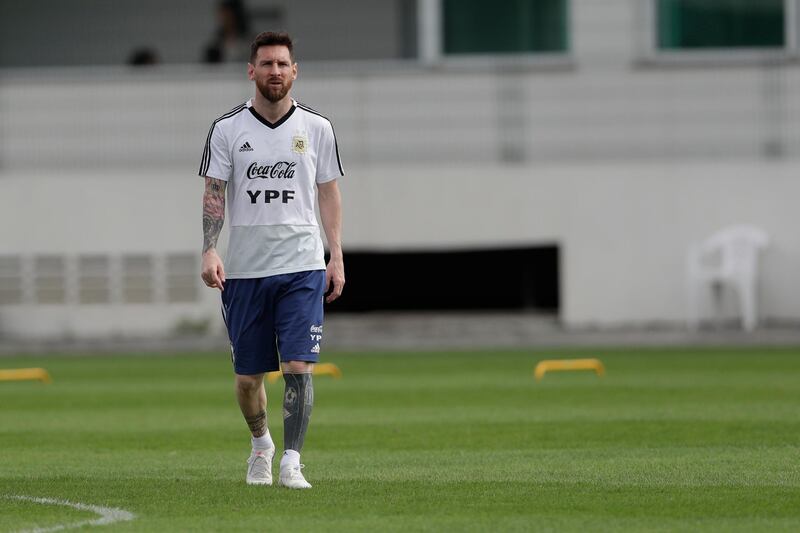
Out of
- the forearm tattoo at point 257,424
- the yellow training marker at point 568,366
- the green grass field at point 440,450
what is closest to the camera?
the green grass field at point 440,450

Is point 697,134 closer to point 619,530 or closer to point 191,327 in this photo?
point 191,327

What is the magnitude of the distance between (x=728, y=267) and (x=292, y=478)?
1812 centimetres

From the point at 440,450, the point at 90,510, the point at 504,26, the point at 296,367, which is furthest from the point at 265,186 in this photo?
the point at 504,26

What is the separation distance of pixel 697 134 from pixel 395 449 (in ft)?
53.5

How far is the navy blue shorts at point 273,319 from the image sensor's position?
8.67 m

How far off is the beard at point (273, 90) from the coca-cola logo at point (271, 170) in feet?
1.05

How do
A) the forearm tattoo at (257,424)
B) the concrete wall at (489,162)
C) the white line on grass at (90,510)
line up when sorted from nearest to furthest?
1. the white line on grass at (90,510)
2. the forearm tattoo at (257,424)
3. the concrete wall at (489,162)

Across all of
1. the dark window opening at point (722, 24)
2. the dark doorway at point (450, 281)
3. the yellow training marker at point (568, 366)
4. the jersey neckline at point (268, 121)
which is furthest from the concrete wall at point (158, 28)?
the jersey neckline at point (268, 121)

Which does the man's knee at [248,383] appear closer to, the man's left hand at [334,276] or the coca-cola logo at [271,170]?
the man's left hand at [334,276]

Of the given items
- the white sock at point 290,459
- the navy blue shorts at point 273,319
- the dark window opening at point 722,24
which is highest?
the dark window opening at point 722,24

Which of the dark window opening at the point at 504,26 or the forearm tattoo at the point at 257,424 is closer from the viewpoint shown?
the forearm tattoo at the point at 257,424

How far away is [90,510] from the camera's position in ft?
25.8

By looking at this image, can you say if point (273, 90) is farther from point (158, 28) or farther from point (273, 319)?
point (158, 28)

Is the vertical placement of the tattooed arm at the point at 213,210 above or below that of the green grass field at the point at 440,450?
above
